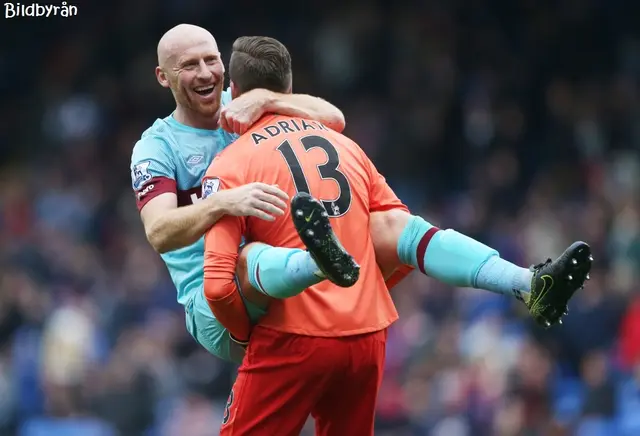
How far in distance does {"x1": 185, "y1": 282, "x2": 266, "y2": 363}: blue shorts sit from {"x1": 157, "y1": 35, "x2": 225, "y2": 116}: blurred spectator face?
3.02 feet

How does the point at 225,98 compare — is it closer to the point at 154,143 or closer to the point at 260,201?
the point at 154,143

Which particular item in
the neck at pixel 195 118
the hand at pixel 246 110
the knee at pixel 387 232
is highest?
the hand at pixel 246 110

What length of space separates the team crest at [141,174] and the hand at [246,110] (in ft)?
1.69

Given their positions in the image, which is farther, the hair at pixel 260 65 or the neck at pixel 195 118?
the neck at pixel 195 118

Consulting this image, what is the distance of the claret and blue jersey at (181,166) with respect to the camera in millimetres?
6160

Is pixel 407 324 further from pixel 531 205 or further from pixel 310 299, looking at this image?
pixel 310 299

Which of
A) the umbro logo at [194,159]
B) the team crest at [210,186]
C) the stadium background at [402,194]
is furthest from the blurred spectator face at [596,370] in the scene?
the team crest at [210,186]

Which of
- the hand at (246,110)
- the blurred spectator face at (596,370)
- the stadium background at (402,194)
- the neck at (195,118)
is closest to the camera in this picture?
the hand at (246,110)

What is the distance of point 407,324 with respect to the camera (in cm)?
1183

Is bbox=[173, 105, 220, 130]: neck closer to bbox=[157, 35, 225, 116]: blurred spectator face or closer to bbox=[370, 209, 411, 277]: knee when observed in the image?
bbox=[157, 35, 225, 116]: blurred spectator face

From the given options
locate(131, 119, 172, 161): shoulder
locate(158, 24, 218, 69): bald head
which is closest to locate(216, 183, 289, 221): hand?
locate(131, 119, 172, 161): shoulder

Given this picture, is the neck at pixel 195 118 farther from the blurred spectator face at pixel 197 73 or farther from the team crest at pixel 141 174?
the team crest at pixel 141 174

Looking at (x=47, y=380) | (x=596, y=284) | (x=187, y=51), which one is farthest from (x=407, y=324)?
(x=187, y=51)

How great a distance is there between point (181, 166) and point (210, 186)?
662 millimetres
